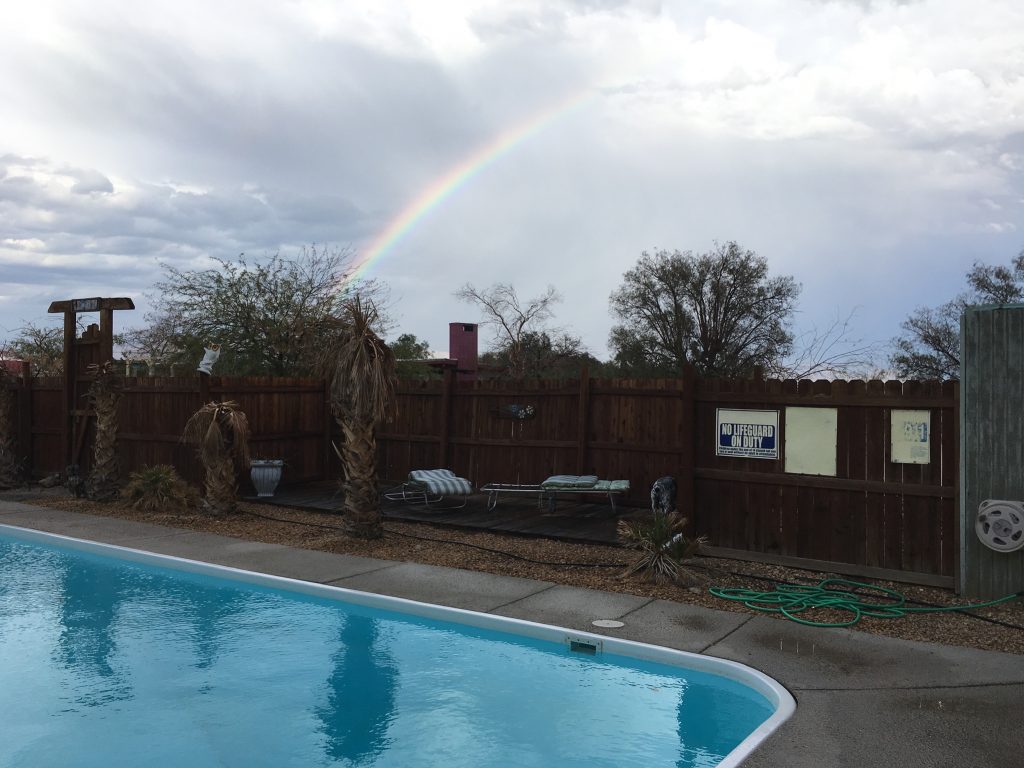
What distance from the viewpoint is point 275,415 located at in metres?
15.3

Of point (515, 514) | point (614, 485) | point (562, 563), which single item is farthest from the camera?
point (515, 514)

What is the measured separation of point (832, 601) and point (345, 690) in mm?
4390

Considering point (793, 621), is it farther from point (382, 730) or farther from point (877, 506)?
point (382, 730)

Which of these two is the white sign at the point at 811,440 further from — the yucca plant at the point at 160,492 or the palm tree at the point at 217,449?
the yucca plant at the point at 160,492

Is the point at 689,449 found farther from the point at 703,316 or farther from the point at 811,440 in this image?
the point at 703,316

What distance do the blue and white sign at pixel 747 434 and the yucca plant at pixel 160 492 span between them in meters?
8.81

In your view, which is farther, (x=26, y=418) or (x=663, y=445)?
(x=26, y=418)

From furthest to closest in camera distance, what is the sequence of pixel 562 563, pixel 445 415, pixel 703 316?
pixel 703 316 < pixel 445 415 < pixel 562 563

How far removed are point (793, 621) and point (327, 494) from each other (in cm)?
940

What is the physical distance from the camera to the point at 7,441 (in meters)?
16.7

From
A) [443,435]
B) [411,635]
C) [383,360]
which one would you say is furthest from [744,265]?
[411,635]

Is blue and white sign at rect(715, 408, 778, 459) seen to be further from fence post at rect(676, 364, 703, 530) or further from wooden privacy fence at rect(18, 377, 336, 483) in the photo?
wooden privacy fence at rect(18, 377, 336, 483)

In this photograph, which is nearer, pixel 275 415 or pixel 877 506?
pixel 877 506

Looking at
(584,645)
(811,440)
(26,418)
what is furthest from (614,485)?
(26,418)
